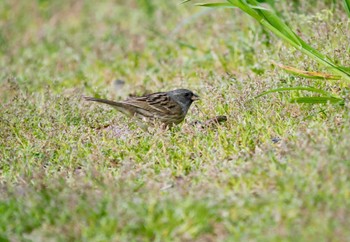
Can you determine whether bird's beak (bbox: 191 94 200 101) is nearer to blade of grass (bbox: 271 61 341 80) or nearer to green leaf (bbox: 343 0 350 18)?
blade of grass (bbox: 271 61 341 80)

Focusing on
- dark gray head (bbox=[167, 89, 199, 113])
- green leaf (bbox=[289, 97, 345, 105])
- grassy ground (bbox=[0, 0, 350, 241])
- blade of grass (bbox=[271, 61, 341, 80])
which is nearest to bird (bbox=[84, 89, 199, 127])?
dark gray head (bbox=[167, 89, 199, 113])

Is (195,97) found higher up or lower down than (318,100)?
lower down

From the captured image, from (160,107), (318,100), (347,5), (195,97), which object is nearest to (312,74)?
(318,100)

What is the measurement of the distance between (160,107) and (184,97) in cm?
26

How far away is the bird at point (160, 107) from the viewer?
7.07 m

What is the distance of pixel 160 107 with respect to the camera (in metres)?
7.18

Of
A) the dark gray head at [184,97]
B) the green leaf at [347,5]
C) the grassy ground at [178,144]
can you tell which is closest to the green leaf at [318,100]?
the grassy ground at [178,144]

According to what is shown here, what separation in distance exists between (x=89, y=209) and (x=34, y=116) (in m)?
2.90

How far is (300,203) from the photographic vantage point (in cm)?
439

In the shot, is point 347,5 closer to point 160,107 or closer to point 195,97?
point 195,97

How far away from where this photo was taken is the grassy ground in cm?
450

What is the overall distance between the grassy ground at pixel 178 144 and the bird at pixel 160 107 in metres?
0.16

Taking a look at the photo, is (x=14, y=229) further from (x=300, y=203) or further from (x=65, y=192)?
(x=300, y=203)

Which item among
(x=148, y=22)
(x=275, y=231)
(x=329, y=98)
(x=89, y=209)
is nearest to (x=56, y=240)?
(x=89, y=209)
